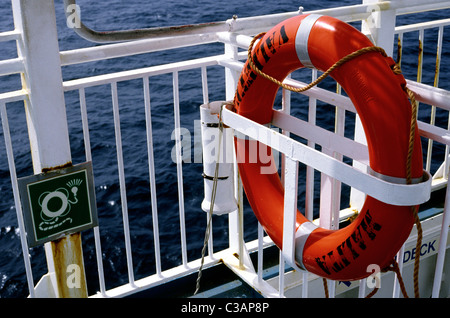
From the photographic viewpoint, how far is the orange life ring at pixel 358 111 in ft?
4.93

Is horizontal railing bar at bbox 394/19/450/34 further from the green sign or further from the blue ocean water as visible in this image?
the blue ocean water

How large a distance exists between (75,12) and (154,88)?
573 centimetres

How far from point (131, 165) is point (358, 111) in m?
4.20

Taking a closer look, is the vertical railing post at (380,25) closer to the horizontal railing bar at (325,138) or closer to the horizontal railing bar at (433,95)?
the horizontal railing bar at (325,138)

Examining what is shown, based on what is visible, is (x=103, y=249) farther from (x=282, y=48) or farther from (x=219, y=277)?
(x=282, y=48)

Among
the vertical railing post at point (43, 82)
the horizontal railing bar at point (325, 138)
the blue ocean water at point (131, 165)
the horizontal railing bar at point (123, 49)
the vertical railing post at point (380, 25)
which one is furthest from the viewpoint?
the blue ocean water at point (131, 165)

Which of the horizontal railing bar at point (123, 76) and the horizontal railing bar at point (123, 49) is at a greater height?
the horizontal railing bar at point (123, 49)

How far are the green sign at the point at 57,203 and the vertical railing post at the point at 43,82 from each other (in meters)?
0.05

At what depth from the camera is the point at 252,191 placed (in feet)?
6.82

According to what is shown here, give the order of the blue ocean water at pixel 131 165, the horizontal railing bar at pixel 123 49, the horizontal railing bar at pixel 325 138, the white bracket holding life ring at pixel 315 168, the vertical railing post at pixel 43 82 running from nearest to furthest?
1. the white bracket holding life ring at pixel 315 168
2. the horizontal railing bar at pixel 325 138
3. the vertical railing post at pixel 43 82
4. the horizontal railing bar at pixel 123 49
5. the blue ocean water at pixel 131 165

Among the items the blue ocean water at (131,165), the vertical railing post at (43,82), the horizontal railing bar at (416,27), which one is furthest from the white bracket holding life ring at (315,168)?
the blue ocean water at (131,165)

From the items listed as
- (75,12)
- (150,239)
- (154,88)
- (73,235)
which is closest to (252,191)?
(73,235)
